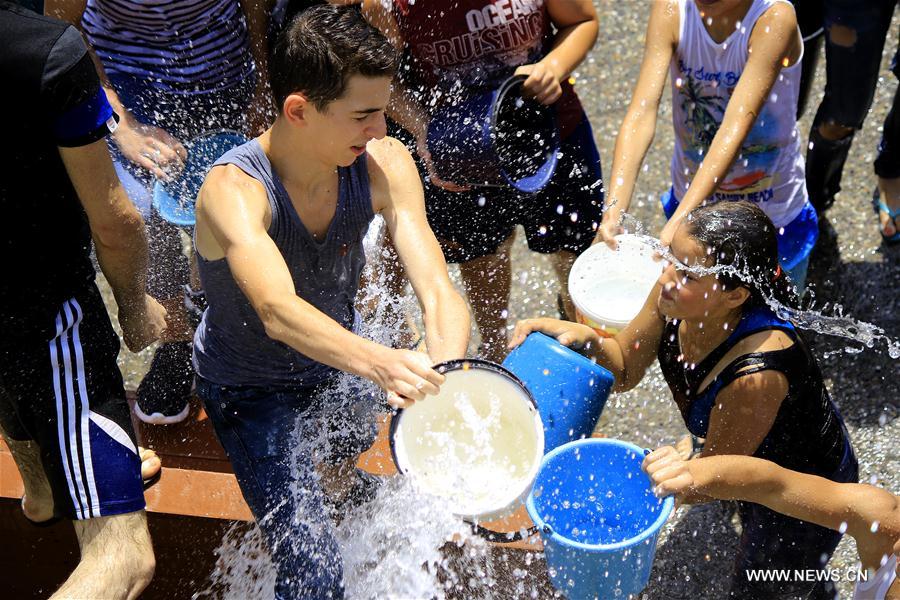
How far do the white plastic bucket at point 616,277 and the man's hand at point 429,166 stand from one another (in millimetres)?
502

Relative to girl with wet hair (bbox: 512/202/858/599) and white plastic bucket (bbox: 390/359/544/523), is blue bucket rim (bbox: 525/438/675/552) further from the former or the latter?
girl with wet hair (bbox: 512/202/858/599)

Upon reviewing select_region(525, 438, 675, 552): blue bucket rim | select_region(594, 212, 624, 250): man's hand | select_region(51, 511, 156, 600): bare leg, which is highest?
select_region(594, 212, 624, 250): man's hand

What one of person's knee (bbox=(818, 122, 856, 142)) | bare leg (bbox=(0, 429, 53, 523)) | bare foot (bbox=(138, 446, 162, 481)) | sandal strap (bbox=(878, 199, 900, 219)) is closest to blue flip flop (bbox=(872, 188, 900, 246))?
sandal strap (bbox=(878, 199, 900, 219))

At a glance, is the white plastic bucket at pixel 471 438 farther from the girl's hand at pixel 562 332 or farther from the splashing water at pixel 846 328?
the splashing water at pixel 846 328

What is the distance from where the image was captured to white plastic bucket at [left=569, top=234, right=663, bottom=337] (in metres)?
3.08

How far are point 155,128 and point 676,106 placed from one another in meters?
1.84

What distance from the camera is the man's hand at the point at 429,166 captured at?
3.24 meters

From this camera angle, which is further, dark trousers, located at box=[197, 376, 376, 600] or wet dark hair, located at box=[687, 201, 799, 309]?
dark trousers, located at box=[197, 376, 376, 600]

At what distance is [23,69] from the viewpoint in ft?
7.43

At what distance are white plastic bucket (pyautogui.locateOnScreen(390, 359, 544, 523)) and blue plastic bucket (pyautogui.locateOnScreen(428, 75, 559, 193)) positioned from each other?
40.8 inches

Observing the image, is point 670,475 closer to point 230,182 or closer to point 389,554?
point 389,554

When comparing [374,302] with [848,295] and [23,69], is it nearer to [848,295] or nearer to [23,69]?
[23,69]

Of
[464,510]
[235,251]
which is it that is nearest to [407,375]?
[464,510]

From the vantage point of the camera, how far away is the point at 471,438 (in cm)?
242
